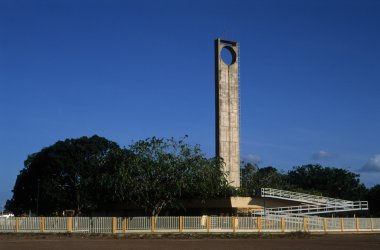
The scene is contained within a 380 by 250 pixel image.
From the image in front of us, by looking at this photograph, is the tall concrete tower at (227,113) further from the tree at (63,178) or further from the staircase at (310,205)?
the tree at (63,178)

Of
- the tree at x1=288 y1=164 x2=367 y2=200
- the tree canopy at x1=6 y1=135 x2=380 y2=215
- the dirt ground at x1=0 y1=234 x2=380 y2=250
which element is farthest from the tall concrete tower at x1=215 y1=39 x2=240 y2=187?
the tree at x1=288 y1=164 x2=367 y2=200

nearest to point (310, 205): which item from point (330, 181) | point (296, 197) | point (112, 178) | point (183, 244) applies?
point (296, 197)

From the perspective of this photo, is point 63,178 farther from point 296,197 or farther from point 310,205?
point 310,205

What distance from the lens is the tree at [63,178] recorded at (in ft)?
214

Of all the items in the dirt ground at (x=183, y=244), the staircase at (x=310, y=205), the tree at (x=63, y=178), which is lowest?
the dirt ground at (x=183, y=244)

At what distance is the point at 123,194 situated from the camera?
5100 centimetres

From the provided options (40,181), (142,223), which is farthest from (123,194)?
(40,181)

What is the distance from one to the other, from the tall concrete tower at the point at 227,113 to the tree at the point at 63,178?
1321 cm

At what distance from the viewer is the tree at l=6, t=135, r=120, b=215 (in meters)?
65.2

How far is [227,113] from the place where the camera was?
5997 centimetres

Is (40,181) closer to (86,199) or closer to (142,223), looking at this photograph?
(86,199)

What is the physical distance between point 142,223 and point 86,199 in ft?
76.0

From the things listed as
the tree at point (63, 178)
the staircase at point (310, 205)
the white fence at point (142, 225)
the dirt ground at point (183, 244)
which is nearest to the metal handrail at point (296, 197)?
the staircase at point (310, 205)

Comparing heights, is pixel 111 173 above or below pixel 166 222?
above
